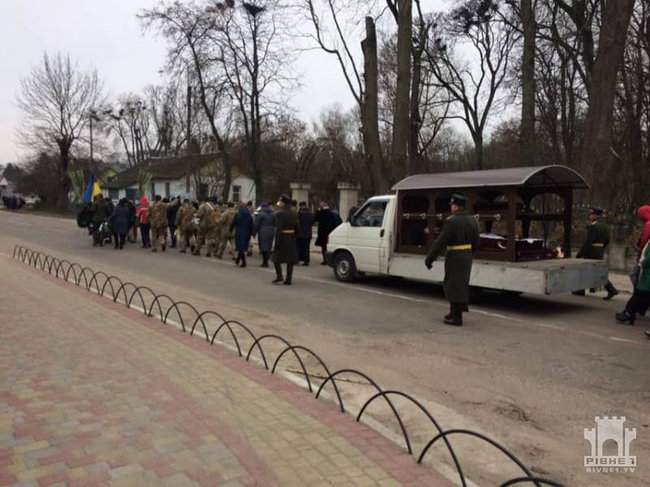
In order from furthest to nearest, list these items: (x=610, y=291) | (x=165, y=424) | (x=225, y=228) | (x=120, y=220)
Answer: (x=120, y=220), (x=225, y=228), (x=610, y=291), (x=165, y=424)

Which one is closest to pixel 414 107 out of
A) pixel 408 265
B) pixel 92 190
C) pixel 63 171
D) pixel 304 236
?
pixel 304 236

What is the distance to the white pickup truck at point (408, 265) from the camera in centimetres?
843

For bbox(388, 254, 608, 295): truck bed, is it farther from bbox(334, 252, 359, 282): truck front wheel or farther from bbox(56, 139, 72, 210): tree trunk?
bbox(56, 139, 72, 210): tree trunk

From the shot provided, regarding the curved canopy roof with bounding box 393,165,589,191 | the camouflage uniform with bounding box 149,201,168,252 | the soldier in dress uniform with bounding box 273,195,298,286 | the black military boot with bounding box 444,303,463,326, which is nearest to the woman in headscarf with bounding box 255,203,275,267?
the soldier in dress uniform with bounding box 273,195,298,286

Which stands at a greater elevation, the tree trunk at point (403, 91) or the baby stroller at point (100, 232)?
the tree trunk at point (403, 91)

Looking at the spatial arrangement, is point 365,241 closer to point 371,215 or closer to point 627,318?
point 371,215

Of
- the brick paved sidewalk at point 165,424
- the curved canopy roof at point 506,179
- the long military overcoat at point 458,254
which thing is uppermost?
the curved canopy roof at point 506,179

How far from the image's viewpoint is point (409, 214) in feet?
34.4

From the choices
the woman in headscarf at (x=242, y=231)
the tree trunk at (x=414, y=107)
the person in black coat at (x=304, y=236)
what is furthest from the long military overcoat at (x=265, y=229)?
the tree trunk at (x=414, y=107)

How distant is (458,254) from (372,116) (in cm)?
1098

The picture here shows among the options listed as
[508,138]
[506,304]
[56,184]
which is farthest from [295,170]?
[506,304]

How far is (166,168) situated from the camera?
173 feet

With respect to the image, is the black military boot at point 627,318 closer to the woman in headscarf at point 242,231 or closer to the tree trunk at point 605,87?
the tree trunk at point 605,87

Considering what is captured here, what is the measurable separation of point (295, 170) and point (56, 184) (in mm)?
32139
